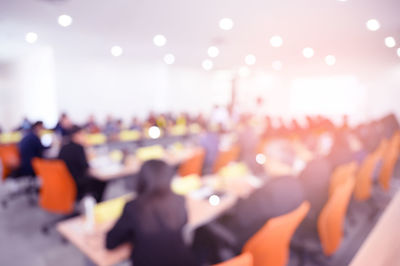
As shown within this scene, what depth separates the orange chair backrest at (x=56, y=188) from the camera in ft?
8.74

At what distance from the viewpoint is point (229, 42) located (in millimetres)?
5941

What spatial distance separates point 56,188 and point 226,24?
12.1ft

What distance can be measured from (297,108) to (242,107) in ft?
9.69

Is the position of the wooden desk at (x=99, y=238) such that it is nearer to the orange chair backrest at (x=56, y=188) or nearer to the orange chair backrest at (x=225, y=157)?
the orange chair backrest at (x=56, y=188)

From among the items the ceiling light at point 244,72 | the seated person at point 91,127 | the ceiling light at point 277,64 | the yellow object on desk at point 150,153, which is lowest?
the yellow object on desk at point 150,153

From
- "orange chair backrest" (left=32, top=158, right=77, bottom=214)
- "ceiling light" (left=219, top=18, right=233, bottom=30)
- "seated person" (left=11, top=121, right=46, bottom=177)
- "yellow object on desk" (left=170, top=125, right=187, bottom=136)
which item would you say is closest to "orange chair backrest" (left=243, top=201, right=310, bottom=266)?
"orange chair backrest" (left=32, top=158, right=77, bottom=214)

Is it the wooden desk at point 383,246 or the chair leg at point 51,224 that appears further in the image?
A: the chair leg at point 51,224

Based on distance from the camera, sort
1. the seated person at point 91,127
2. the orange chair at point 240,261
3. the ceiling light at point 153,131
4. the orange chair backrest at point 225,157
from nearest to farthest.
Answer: the orange chair at point 240,261, the orange chair backrest at point 225,157, the seated person at point 91,127, the ceiling light at point 153,131

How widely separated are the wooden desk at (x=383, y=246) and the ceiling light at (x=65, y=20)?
5.06 meters

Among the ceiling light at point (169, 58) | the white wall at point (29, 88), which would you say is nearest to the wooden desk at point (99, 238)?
the white wall at point (29, 88)

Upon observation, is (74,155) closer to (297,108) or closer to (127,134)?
(127,134)

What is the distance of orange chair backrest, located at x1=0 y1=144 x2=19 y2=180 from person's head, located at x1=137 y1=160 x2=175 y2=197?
319 cm

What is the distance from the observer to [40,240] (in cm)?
283

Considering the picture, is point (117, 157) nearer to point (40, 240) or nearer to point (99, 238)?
point (40, 240)
